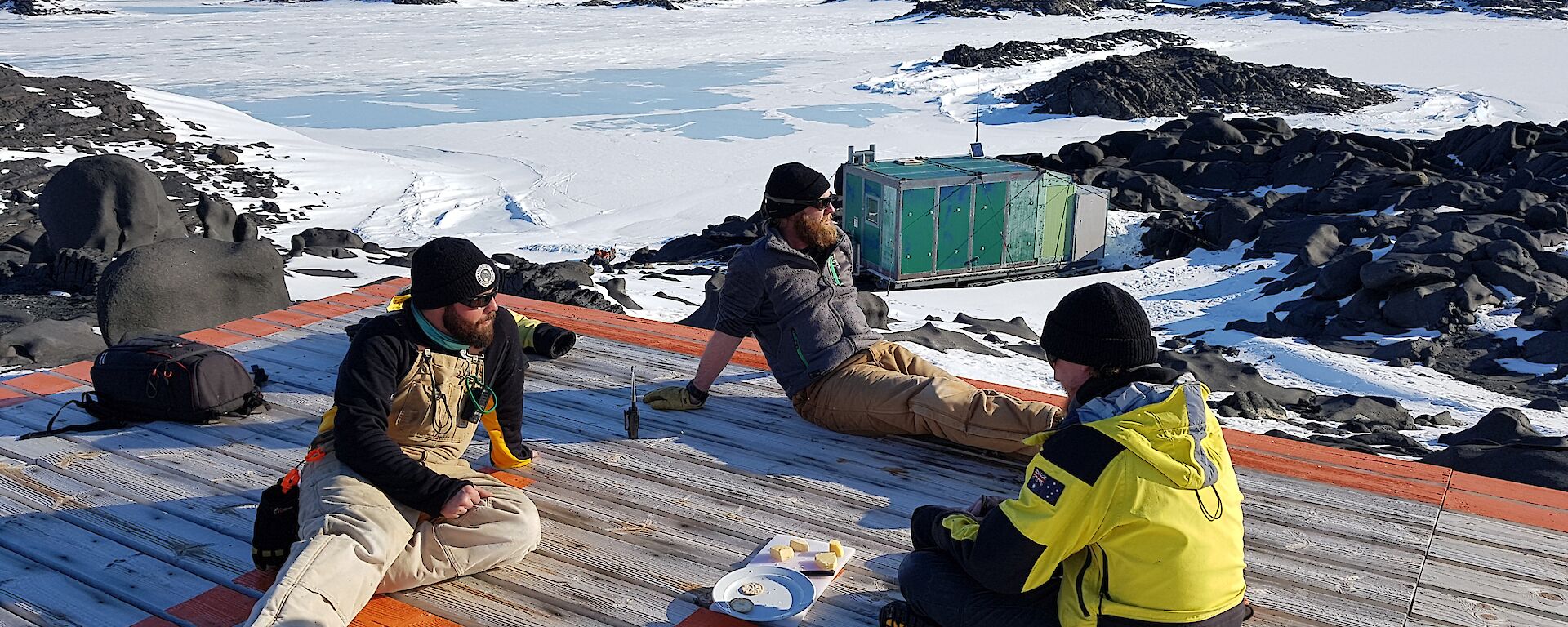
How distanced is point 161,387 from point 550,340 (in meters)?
1.81

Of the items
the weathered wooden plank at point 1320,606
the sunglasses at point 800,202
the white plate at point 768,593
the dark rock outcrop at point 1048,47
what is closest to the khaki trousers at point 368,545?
the white plate at point 768,593

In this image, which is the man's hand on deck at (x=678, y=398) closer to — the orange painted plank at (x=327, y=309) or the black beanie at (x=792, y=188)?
the black beanie at (x=792, y=188)

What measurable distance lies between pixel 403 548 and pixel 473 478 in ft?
1.49

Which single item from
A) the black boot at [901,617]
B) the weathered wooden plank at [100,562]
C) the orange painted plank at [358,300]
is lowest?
the orange painted plank at [358,300]

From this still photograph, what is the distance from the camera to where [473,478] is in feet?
13.8

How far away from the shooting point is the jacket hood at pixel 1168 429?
2656 millimetres

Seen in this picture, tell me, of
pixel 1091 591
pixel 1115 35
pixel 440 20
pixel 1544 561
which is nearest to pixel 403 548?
pixel 1091 591

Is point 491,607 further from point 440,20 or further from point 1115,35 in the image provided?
point 440,20

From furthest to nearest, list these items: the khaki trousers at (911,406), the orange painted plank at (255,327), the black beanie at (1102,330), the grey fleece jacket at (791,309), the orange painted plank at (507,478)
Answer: the orange painted plank at (255,327)
the grey fleece jacket at (791,309)
the khaki trousers at (911,406)
the orange painted plank at (507,478)
the black beanie at (1102,330)

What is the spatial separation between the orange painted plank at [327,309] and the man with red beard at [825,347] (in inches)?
114

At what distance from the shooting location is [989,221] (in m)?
17.0

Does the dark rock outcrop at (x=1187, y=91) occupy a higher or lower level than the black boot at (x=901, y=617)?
lower

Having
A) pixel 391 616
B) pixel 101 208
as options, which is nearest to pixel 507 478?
pixel 391 616

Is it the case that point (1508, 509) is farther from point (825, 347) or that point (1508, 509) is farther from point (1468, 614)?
point (825, 347)
